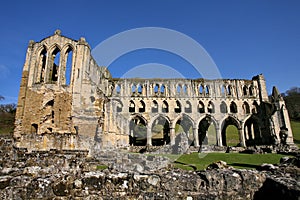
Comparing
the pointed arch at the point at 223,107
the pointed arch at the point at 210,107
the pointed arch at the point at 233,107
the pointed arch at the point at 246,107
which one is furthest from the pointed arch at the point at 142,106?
the pointed arch at the point at 246,107

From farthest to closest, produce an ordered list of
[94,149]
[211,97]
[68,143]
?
[211,97], [94,149], [68,143]

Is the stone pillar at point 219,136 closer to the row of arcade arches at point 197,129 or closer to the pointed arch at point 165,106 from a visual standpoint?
the row of arcade arches at point 197,129

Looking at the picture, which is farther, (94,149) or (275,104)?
(275,104)

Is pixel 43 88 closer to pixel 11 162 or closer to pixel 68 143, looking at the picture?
pixel 68 143

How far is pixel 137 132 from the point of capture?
3800cm

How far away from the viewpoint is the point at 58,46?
23375 mm

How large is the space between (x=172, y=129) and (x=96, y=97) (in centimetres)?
1671

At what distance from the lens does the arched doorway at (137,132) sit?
116 feet

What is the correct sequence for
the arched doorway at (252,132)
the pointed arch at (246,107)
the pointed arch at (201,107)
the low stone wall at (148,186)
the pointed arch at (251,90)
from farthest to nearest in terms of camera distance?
the pointed arch at (251,90) → the pointed arch at (246,107) → the pointed arch at (201,107) → the arched doorway at (252,132) → the low stone wall at (148,186)

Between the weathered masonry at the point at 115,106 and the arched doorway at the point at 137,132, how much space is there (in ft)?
0.57

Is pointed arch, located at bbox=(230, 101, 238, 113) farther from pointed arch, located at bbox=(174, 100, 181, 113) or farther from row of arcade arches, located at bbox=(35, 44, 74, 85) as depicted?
row of arcade arches, located at bbox=(35, 44, 74, 85)

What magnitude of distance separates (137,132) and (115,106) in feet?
31.4

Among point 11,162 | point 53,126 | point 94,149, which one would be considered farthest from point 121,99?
point 11,162

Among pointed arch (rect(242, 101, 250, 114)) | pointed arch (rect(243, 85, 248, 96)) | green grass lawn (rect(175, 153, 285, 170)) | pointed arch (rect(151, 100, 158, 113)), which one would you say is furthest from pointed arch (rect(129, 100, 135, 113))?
pointed arch (rect(243, 85, 248, 96))
